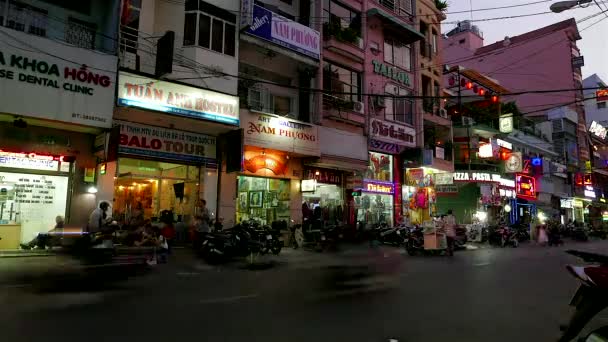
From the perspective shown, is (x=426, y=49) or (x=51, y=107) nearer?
(x=51, y=107)

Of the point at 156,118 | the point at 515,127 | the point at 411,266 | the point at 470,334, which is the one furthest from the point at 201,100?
the point at 515,127

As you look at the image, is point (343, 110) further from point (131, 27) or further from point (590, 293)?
point (590, 293)

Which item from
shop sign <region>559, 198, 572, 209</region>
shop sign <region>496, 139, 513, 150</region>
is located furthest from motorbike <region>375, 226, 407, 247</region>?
shop sign <region>559, 198, 572, 209</region>

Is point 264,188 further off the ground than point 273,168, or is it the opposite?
point 273,168

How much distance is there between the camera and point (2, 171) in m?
14.3

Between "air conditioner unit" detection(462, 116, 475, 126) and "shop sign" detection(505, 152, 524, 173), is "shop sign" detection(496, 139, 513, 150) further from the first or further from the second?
"air conditioner unit" detection(462, 116, 475, 126)

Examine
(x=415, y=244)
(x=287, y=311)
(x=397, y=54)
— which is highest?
(x=397, y=54)

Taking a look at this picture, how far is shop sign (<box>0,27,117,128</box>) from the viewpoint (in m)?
12.5

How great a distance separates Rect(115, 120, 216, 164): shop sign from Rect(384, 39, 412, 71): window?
1312 centimetres

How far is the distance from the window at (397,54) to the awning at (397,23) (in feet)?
2.26

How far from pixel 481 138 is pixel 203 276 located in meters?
30.4

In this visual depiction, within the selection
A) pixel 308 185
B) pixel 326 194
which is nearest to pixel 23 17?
pixel 308 185

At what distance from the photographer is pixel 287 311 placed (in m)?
6.52

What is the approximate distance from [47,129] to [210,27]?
7120mm
